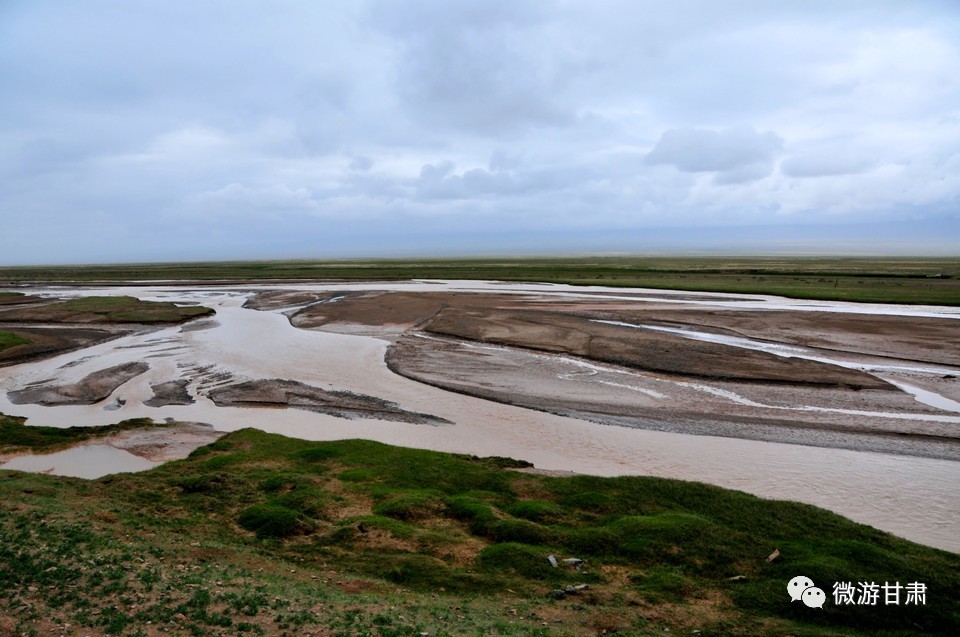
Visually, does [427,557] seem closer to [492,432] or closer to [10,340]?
[492,432]

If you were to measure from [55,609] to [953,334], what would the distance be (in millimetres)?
49726

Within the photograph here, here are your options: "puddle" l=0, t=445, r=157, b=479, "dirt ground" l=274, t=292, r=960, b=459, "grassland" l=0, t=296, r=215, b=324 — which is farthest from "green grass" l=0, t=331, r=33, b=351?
"puddle" l=0, t=445, r=157, b=479

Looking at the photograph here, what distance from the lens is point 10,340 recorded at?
121 ft

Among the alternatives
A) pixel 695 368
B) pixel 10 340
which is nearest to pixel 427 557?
pixel 695 368

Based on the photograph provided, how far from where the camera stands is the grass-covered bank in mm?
9367

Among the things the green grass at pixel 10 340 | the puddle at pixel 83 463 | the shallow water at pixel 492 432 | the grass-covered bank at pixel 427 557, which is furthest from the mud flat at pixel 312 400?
the green grass at pixel 10 340

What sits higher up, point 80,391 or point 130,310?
point 130,310

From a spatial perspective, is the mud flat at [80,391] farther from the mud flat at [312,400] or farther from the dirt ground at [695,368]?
the dirt ground at [695,368]

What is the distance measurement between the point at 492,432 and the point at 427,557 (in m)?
10.0

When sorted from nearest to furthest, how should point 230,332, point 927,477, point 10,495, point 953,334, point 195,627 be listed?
point 195,627 → point 10,495 → point 927,477 → point 953,334 → point 230,332

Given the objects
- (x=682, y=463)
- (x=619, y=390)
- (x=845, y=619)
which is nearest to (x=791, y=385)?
(x=619, y=390)

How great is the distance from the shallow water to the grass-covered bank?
2598mm

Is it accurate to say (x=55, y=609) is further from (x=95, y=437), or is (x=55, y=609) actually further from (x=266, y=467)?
(x=95, y=437)

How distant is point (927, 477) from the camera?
54.6 ft
